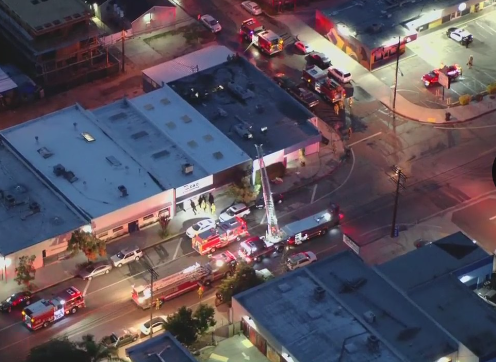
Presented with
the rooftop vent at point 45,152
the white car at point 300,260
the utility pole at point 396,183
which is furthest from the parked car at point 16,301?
the utility pole at point 396,183

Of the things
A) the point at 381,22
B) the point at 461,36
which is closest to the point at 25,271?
the point at 381,22

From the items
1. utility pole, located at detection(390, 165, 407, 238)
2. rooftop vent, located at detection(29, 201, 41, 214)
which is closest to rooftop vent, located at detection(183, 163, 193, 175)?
rooftop vent, located at detection(29, 201, 41, 214)

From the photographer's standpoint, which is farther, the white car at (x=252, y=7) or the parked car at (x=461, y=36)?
the white car at (x=252, y=7)

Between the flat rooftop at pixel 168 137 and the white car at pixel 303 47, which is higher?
the flat rooftop at pixel 168 137

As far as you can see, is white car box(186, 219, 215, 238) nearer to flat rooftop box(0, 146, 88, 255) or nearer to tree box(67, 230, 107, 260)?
tree box(67, 230, 107, 260)

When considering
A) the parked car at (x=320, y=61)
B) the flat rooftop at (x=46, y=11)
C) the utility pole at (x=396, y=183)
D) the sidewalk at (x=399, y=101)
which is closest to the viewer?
the utility pole at (x=396, y=183)

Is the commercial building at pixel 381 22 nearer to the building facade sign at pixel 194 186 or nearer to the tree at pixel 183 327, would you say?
the building facade sign at pixel 194 186

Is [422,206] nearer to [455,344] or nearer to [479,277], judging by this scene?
[479,277]

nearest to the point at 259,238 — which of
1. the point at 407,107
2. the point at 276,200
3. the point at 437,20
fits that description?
the point at 276,200
